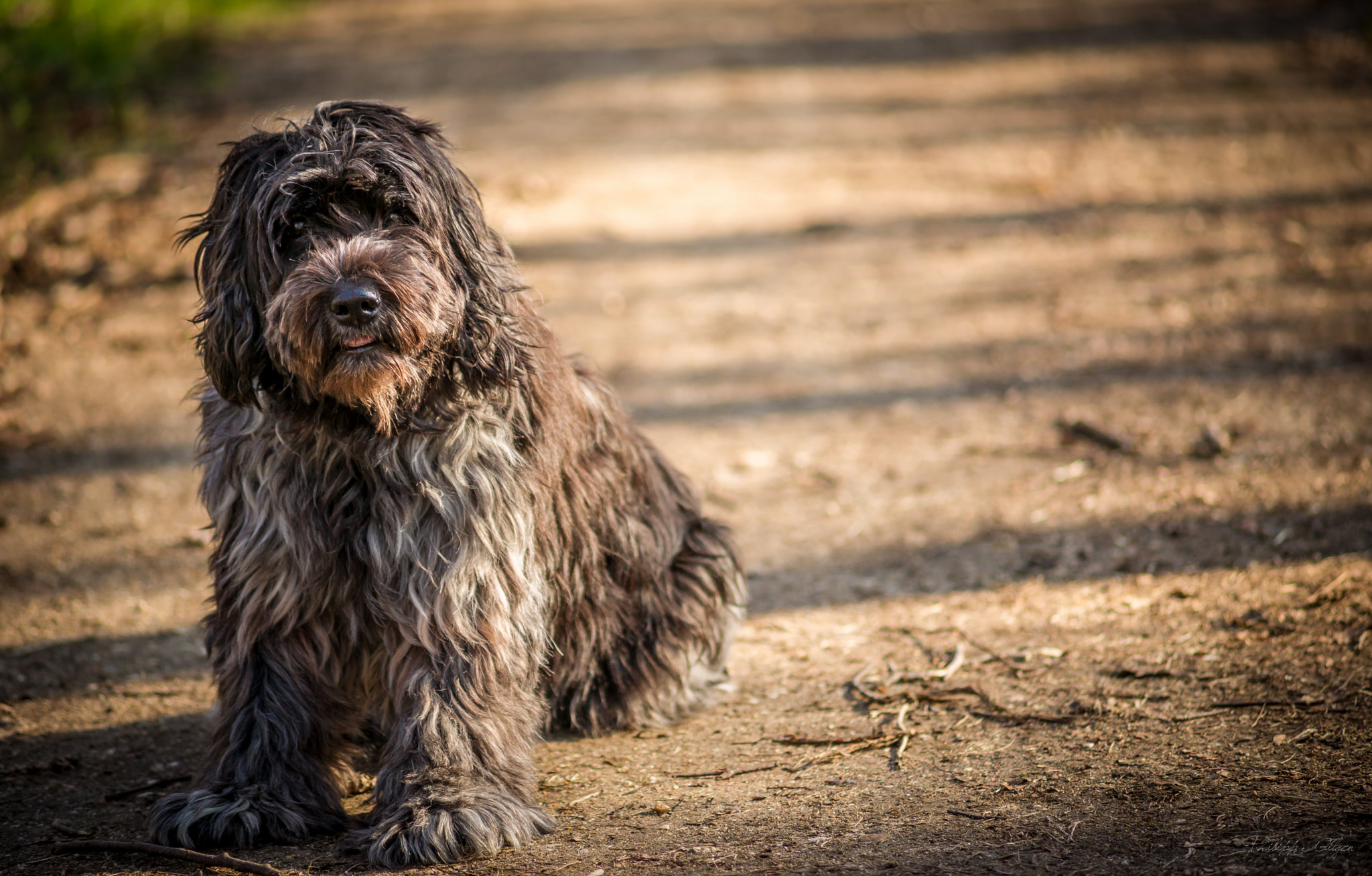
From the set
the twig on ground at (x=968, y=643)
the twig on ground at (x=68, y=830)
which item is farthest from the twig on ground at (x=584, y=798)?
the twig on ground at (x=68, y=830)

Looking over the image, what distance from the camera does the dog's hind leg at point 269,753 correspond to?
3518 millimetres

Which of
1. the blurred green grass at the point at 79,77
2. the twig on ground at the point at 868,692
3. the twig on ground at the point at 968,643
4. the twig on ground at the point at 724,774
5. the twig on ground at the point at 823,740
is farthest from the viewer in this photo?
the blurred green grass at the point at 79,77

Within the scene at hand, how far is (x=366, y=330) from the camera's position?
348 centimetres

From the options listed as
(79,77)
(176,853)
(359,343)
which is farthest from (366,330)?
(79,77)

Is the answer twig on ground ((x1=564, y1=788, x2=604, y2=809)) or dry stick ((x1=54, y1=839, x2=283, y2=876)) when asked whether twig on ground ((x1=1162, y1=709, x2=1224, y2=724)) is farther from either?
dry stick ((x1=54, y1=839, x2=283, y2=876))

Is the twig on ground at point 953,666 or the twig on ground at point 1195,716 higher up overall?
the twig on ground at point 1195,716

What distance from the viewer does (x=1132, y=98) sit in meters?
13.1

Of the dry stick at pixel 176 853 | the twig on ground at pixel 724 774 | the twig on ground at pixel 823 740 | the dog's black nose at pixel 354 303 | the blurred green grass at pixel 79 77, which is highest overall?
the blurred green grass at pixel 79 77

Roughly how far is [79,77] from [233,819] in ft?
32.9

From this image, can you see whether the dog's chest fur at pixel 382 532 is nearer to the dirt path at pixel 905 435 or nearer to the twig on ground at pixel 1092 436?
the dirt path at pixel 905 435

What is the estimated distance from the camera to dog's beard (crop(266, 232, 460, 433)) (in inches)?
137

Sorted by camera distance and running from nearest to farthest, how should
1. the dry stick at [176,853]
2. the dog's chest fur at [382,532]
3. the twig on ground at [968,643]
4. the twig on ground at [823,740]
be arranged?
the dry stick at [176,853]
the dog's chest fur at [382,532]
the twig on ground at [823,740]
the twig on ground at [968,643]

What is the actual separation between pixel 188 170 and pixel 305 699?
8.85m

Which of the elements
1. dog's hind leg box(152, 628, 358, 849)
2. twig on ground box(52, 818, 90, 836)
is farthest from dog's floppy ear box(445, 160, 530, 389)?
twig on ground box(52, 818, 90, 836)
